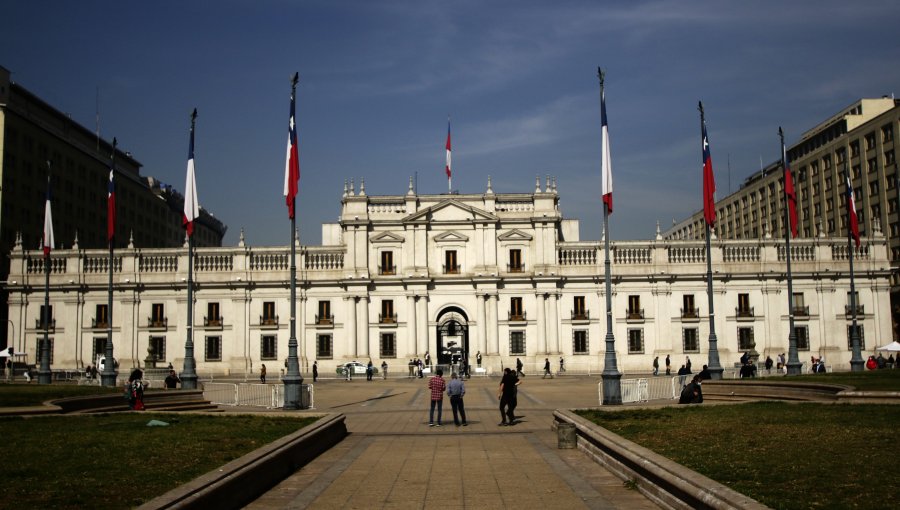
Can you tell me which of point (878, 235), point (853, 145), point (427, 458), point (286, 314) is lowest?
point (427, 458)

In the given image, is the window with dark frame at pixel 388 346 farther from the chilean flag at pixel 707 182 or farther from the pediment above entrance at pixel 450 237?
the chilean flag at pixel 707 182

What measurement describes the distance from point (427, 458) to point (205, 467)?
5748 millimetres

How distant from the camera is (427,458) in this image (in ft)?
61.6

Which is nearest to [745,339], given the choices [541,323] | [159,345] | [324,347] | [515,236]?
[541,323]

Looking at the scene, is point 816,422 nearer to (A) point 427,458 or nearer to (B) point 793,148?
(A) point 427,458

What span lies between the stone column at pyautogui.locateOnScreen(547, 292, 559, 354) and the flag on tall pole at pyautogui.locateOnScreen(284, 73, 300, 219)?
41.2 meters

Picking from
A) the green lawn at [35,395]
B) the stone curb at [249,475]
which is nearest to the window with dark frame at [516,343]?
the green lawn at [35,395]

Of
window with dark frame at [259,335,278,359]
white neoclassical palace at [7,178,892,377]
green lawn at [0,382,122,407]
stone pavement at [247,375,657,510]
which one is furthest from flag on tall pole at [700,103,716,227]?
window with dark frame at [259,335,278,359]

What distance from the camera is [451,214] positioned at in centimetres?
7375

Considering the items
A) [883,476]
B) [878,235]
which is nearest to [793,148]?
[878,235]

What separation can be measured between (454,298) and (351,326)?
28.2ft

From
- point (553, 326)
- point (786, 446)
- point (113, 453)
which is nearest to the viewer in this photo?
point (786, 446)

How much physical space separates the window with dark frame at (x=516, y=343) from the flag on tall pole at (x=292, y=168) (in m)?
40.8

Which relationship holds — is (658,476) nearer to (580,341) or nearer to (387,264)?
(580,341)
